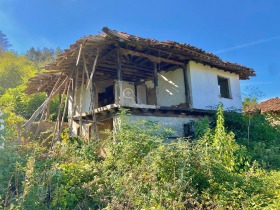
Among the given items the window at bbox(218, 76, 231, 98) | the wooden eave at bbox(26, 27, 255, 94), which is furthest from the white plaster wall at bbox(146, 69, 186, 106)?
the window at bbox(218, 76, 231, 98)

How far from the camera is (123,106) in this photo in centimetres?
869

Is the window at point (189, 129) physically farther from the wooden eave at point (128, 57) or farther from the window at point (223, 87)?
the window at point (223, 87)

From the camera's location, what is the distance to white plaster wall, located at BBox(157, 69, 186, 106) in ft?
37.0

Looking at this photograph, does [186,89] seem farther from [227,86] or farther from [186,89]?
[227,86]

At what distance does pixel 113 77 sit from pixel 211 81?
444 centimetres

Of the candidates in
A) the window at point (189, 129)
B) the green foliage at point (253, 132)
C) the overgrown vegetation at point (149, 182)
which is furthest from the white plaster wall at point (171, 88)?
the overgrown vegetation at point (149, 182)

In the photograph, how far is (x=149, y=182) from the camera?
4.88 m

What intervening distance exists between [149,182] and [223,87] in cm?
947

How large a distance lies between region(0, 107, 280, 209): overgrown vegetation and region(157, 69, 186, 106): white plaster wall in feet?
16.5

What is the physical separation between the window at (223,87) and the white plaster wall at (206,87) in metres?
0.16

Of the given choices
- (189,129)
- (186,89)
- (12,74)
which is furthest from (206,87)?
(12,74)

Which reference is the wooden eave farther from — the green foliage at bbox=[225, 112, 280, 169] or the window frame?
the green foliage at bbox=[225, 112, 280, 169]

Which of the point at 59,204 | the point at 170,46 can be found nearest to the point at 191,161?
the point at 59,204

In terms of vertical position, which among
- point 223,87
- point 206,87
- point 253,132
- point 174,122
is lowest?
point 253,132
